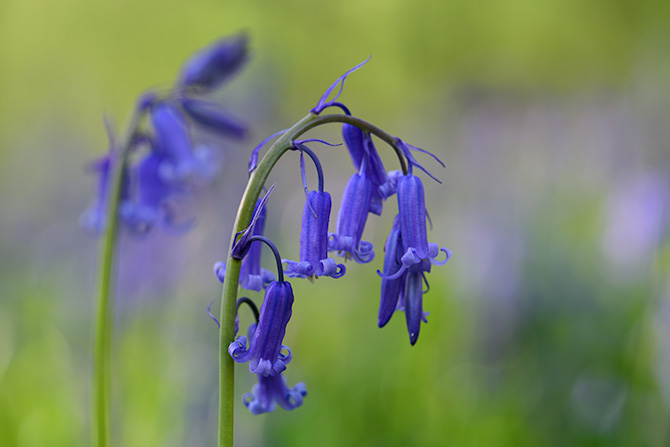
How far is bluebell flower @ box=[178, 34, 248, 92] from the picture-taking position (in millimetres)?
1979

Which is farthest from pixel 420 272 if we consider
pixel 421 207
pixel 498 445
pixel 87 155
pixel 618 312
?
pixel 87 155

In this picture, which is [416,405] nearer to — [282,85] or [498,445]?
[498,445]

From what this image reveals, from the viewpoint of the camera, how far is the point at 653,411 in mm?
2541

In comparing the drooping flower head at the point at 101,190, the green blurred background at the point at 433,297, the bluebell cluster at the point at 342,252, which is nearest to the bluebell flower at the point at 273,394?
the bluebell cluster at the point at 342,252

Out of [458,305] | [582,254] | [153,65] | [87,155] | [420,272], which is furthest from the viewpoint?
[153,65]

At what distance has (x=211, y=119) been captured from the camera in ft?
6.36

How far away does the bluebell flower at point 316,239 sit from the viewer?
3.55ft

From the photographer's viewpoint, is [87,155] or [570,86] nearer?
[87,155]

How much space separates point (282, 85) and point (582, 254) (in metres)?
2.43

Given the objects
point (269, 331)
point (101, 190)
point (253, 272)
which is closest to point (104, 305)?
point (101, 190)

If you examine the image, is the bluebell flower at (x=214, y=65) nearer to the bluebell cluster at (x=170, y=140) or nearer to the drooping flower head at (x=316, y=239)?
the bluebell cluster at (x=170, y=140)

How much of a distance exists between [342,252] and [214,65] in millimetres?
1038

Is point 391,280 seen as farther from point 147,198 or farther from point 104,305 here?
point 147,198

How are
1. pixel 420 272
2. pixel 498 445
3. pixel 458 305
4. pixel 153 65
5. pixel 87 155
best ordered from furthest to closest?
pixel 153 65 → pixel 87 155 → pixel 458 305 → pixel 498 445 → pixel 420 272
